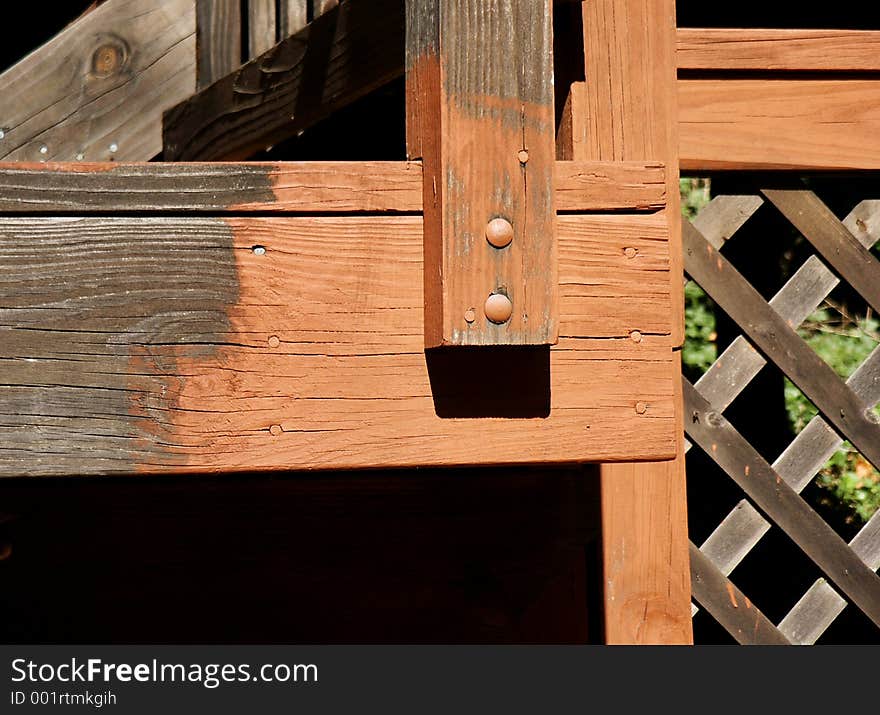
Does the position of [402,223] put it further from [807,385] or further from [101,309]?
[807,385]

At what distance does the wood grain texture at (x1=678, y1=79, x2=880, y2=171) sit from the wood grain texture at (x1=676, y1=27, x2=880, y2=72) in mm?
A: 30

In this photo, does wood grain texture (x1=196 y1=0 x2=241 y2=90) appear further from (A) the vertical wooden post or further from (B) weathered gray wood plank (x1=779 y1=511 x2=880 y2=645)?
(B) weathered gray wood plank (x1=779 y1=511 x2=880 y2=645)

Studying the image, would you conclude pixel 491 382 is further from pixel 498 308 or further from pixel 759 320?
pixel 759 320

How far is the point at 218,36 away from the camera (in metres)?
2.32

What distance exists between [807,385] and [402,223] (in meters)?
1.68

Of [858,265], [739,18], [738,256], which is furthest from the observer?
[739,18]

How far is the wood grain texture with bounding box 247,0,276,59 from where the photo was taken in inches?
89.4

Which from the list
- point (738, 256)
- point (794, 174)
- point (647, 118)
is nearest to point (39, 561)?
point (647, 118)

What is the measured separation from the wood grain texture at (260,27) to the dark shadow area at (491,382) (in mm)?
1467

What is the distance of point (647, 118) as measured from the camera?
1666 mm

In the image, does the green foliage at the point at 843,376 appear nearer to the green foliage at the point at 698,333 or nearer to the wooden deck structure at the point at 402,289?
the green foliage at the point at 698,333

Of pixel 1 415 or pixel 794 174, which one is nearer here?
pixel 1 415

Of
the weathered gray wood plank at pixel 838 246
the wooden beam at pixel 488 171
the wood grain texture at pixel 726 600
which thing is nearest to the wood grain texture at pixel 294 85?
the wooden beam at pixel 488 171

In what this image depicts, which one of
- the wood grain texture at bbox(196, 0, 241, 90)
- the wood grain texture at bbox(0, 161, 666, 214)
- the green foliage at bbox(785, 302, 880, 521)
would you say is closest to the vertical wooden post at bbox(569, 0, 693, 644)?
the wood grain texture at bbox(0, 161, 666, 214)
